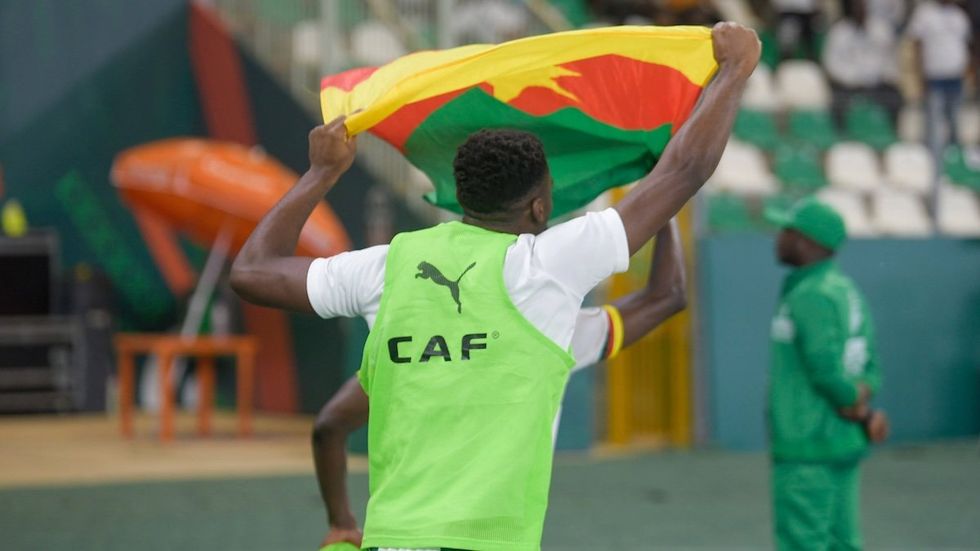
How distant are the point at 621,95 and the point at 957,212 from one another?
10.8 m

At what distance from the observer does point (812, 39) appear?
1836 cm

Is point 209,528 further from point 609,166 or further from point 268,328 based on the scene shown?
point 268,328

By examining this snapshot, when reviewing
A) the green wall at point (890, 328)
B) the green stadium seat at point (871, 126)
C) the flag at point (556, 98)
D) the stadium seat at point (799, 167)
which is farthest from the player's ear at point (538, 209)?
the green stadium seat at point (871, 126)

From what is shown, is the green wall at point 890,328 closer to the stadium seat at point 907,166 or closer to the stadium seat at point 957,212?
the stadium seat at point 957,212

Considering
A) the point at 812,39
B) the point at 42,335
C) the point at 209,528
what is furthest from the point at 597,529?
the point at 812,39

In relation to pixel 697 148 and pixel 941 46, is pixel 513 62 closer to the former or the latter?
pixel 697 148

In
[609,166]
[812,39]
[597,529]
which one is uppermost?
[812,39]

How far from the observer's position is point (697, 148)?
3492mm

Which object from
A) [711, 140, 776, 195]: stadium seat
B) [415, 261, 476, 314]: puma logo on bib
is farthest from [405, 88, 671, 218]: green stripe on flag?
[711, 140, 776, 195]: stadium seat

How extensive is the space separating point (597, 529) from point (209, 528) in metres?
2.22

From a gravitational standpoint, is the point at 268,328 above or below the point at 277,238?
below

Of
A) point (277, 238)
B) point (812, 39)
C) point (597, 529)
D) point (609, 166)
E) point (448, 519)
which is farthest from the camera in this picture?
point (812, 39)

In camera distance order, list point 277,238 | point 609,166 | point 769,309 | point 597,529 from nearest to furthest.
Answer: point 277,238 → point 609,166 → point 597,529 → point 769,309

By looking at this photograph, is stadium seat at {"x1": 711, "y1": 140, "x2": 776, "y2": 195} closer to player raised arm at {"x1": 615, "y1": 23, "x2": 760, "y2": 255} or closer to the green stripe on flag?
the green stripe on flag
